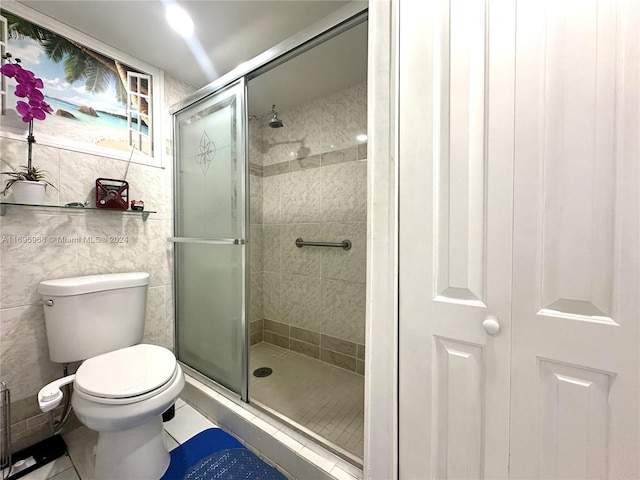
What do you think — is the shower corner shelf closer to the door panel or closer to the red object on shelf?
the red object on shelf

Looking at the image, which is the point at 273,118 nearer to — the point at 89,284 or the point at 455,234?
the point at 89,284

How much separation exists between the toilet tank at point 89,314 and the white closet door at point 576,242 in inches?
64.3

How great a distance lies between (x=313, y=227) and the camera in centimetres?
205

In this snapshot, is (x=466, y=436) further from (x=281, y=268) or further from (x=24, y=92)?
(x=24, y=92)

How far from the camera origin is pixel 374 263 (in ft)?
2.65

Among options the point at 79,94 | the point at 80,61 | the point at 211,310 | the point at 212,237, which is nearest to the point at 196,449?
the point at 211,310

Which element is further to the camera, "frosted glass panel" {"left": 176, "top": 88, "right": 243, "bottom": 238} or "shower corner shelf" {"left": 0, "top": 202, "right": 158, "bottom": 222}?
"frosted glass panel" {"left": 176, "top": 88, "right": 243, "bottom": 238}

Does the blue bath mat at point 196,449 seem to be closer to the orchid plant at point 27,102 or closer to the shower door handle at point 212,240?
the shower door handle at point 212,240

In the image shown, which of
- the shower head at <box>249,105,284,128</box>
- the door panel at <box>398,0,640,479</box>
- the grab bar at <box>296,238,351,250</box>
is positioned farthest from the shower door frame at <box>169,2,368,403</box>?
the grab bar at <box>296,238,351,250</box>

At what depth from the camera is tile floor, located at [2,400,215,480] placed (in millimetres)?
1079

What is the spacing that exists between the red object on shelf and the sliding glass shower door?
1.02 feet


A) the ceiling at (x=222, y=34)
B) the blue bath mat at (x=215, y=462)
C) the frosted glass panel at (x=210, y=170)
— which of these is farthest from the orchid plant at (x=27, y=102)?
the blue bath mat at (x=215, y=462)

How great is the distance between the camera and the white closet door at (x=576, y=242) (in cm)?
52

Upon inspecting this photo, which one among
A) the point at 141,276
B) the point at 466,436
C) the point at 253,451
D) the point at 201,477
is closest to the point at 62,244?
the point at 141,276
